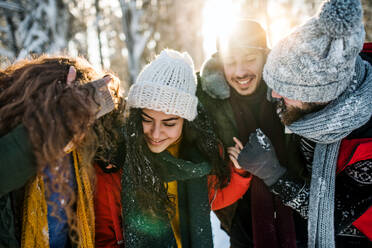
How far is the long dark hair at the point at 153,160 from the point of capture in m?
1.87

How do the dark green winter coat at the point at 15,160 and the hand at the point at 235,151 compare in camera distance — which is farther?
the hand at the point at 235,151

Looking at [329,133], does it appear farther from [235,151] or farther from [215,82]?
[215,82]

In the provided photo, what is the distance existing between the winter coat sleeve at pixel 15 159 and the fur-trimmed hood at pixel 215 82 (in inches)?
59.3

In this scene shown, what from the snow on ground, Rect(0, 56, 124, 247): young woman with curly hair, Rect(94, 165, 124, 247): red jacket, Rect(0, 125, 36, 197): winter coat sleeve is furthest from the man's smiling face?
the snow on ground

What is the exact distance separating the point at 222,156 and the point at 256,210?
1.86 ft

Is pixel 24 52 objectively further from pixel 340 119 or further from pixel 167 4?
pixel 167 4

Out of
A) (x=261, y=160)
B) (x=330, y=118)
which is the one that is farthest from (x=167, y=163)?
(x=330, y=118)

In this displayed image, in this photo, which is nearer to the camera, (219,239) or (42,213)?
(42,213)

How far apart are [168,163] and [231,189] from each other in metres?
0.61

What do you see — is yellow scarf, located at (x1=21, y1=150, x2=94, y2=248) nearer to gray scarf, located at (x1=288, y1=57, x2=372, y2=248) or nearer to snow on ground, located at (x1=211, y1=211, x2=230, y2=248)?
gray scarf, located at (x1=288, y1=57, x2=372, y2=248)

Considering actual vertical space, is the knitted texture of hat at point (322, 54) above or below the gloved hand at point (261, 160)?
above

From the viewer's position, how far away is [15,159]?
3.91 feet

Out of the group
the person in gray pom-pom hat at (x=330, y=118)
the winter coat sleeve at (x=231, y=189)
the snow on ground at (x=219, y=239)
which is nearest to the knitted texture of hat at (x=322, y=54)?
the person in gray pom-pom hat at (x=330, y=118)

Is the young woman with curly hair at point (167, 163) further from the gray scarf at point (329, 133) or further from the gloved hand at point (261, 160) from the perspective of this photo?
the gray scarf at point (329, 133)
